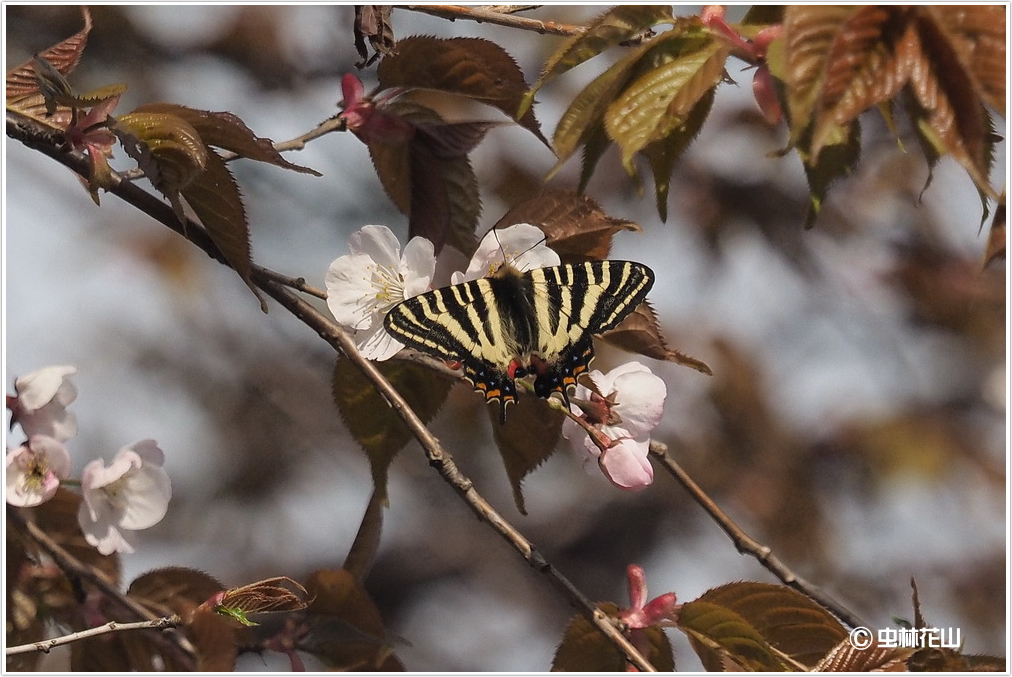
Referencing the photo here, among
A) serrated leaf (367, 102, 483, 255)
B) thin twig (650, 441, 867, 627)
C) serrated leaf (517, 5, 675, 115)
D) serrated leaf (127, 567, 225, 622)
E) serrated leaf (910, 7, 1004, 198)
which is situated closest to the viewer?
serrated leaf (910, 7, 1004, 198)

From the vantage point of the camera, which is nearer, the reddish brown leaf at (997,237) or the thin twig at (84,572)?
the reddish brown leaf at (997,237)

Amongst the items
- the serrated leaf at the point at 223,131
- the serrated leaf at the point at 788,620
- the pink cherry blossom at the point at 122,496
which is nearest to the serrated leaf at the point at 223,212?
the serrated leaf at the point at 223,131

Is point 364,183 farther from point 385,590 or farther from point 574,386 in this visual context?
point 574,386

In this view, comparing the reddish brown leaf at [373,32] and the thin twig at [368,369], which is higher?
the reddish brown leaf at [373,32]

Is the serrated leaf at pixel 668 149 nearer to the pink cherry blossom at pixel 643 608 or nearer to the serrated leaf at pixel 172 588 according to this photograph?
the pink cherry blossom at pixel 643 608

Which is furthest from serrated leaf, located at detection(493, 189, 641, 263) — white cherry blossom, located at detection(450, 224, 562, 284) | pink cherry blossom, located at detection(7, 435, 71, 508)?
pink cherry blossom, located at detection(7, 435, 71, 508)

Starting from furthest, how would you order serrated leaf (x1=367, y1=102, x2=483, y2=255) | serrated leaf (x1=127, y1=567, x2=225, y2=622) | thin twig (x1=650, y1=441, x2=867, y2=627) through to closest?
1. serrated leaf (x1=127, y1=567, x2=225, y2=622)
2. serrated leaf (x1=367, y1=102, x2=483, y2=255)
3. thin twig (x1=650, y1=441, x2=867, y2=627)

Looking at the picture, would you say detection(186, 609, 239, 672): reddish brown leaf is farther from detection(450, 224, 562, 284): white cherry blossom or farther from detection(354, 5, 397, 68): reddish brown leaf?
detection(354, 5, 397, 68): reddish brown leaf
